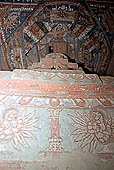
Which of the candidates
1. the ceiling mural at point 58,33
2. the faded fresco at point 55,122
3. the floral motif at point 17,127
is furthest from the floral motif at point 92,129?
the ceiling mural at point 58,33

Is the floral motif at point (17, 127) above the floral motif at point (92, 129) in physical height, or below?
above

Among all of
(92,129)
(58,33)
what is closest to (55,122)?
(92,129)

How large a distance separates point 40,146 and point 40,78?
3.97 feet

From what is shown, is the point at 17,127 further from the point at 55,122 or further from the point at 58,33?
the point at 58,33

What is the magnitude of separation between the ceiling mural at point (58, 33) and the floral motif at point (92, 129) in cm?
320

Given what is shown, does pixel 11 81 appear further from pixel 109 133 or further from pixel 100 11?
pixel 100 11

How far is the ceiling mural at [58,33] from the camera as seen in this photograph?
13.7ft

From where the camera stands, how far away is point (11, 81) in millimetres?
2352

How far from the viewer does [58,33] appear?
4.72 m

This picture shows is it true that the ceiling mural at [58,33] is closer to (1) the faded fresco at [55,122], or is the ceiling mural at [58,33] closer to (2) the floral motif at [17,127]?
(1) the faded fresco at [55,122]

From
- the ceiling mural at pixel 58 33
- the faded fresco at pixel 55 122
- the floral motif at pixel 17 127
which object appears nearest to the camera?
the faded fresco at pixel 55 122

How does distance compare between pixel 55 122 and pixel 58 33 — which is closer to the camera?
pixel 55 122

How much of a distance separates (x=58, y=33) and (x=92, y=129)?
357cm

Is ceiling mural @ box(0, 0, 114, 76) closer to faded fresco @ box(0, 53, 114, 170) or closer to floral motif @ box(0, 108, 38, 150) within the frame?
faded fresco @ box(0, 53, 114, 170)
